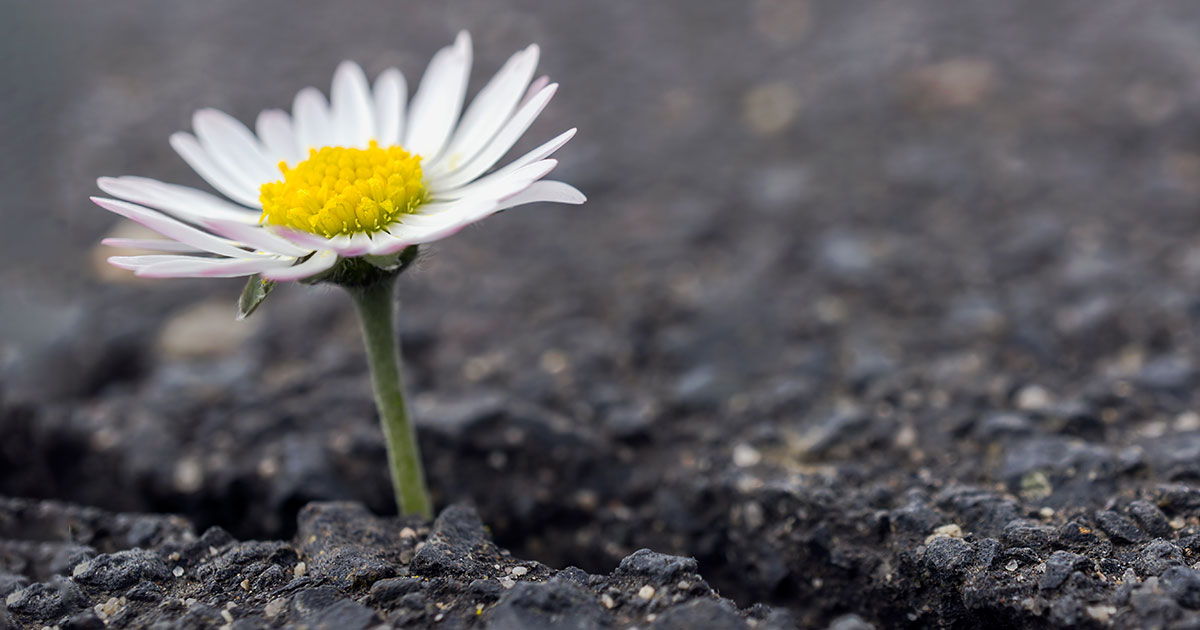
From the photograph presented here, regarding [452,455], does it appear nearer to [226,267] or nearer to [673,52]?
[226,267]

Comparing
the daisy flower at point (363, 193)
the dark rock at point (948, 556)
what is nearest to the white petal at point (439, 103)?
the daisy flower at point (363, 193)

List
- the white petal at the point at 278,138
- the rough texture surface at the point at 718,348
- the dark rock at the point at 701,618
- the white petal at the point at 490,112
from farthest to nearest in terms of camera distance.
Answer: the white petal at the point at 278,138 < the white petal at the point at 490,112 < the rough texture surface at the point at 718,348 < the dark rock at the point at 701,618

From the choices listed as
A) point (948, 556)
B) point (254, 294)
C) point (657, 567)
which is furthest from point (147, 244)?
point (948, 556)

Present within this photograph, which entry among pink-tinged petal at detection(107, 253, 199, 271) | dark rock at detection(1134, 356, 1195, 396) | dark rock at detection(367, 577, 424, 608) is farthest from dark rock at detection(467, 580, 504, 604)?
dark rock at detection(1134, 356, 1195, 396)

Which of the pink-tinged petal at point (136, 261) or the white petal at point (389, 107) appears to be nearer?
the pink-tinged petal at point (136, 261)

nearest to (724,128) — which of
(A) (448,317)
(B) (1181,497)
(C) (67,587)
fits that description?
(A) (448,317)

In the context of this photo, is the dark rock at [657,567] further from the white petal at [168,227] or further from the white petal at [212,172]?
the white petal at [212,172]

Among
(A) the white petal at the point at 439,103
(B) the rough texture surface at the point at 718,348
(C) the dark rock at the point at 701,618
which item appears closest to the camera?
(C) the dark rock at the point at 701,618

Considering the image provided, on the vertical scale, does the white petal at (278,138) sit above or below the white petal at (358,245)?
above
